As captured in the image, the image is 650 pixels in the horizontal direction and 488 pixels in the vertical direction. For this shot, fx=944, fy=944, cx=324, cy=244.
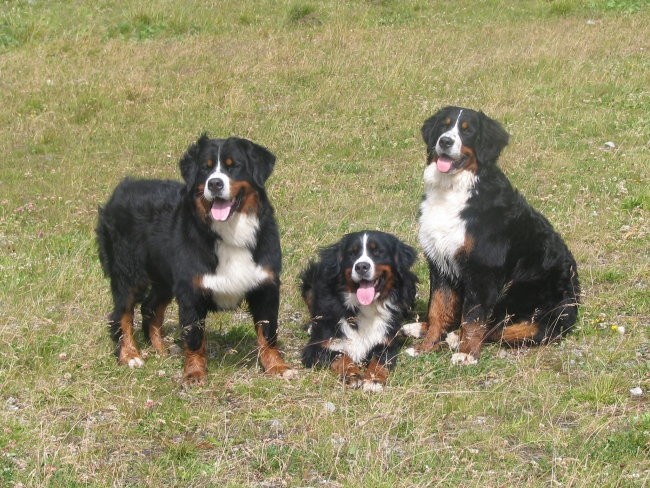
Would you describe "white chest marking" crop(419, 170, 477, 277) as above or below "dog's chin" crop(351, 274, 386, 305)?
above

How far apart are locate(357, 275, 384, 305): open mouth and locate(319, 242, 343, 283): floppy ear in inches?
9.1

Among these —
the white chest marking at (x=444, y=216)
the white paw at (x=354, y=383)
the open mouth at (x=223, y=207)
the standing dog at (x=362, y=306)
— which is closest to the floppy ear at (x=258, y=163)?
the open mouth at (x=223, y=207)

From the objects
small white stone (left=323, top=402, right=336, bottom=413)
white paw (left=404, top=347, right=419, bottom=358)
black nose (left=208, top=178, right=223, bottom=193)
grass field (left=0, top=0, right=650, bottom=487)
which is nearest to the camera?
grass field (left=0, top=0, right=650, bottom=487)

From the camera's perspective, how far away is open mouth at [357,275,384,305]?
21.4 ft

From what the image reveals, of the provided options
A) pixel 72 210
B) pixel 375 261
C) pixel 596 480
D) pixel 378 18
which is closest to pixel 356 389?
pixel 375 261

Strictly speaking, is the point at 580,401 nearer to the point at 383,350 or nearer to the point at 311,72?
the point at 383,350

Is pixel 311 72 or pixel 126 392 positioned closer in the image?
pixel 126 392

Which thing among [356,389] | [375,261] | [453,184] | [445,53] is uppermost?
[445,53]

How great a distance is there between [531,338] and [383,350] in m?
1.19

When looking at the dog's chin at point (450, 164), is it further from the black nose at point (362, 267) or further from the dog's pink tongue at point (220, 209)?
the dog's pink tongue at point (220, 209)

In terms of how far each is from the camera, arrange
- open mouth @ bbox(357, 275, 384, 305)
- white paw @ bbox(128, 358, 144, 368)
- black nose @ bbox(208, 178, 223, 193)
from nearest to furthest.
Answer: black nose @ bbox(208, 178, 223, 193)
open mouth @ bbox(357, 275, 384, 305)
white paw @ bbox(128, 358, 144, 368)

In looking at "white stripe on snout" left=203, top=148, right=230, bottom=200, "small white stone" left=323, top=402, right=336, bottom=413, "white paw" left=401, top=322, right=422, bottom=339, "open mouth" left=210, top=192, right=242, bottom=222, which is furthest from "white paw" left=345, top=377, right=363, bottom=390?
"white stripe on snout" left=203, top=148, right=230, bottom=200

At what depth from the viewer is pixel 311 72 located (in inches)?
584

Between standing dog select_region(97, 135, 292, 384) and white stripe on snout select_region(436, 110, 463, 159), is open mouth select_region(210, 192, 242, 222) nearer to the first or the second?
standing dog select_region(97, 135, 292, 384)
